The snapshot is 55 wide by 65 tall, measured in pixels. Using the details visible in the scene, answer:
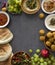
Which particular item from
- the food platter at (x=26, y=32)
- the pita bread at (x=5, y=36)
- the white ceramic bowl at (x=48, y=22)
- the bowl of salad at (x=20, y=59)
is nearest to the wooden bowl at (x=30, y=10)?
the food platter at (x=26, y=32)

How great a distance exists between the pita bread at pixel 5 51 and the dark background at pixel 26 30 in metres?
0.05

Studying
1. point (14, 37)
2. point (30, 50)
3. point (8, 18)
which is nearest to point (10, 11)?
point (8, 18)

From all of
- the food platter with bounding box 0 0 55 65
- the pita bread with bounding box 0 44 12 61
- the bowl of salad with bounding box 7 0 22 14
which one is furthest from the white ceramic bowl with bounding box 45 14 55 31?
the pita bread with bounding box 0 44 12 61

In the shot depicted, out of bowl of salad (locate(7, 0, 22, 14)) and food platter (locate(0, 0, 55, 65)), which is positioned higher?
bowl of salad (locate(7, 0, 22, 14))

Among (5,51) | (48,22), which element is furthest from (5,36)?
(48,22)

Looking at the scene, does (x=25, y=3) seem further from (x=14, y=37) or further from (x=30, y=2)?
(x=14, y=37)

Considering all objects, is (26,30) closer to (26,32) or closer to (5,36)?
(26,32)

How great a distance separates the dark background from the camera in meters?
2.37

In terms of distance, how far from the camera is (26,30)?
7.84ft

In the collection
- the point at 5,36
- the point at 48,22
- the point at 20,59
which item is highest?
the point at 48,22

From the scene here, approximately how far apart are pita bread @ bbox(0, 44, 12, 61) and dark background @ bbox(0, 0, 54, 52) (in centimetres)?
5

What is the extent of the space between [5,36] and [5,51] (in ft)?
0.41

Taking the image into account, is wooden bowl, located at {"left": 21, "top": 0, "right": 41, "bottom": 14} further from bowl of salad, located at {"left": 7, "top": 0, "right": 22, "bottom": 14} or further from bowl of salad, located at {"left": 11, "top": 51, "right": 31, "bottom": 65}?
bowl of salad, located at {"left": 11, "top": 51, "right": 31, "bottom": 65}

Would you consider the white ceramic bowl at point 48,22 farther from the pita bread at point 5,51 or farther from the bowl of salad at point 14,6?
the pita bread at point 5,51
